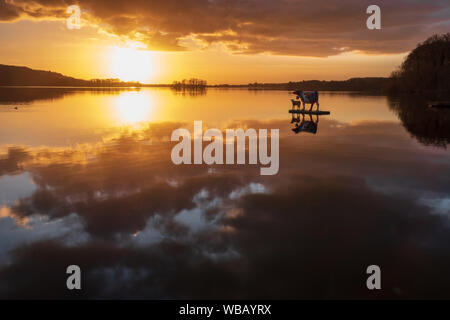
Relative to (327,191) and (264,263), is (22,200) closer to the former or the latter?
(264,263)

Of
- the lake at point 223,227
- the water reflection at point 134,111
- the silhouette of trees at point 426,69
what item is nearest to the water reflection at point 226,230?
the lake at point 223,227

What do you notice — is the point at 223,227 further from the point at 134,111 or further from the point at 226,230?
the point at 134,111

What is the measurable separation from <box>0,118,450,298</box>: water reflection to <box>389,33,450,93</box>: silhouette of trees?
91.2m

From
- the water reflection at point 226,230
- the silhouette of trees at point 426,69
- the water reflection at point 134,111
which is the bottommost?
the water reflection at point 226,230

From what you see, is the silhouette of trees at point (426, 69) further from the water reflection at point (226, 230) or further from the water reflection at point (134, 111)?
the water reflection at point (226, 230)

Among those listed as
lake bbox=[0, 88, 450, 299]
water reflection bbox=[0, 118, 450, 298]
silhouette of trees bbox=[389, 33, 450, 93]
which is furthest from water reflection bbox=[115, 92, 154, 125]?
silhouette of trees bbox=[389, 33, 450, 93]

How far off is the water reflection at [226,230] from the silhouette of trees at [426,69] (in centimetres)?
9119

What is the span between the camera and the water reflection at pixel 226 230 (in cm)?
561

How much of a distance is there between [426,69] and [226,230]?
104 m

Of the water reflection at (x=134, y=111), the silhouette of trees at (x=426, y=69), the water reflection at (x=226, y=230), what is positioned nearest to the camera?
the water reflection at (x=226, y=230)

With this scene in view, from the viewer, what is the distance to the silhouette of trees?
86125mm
